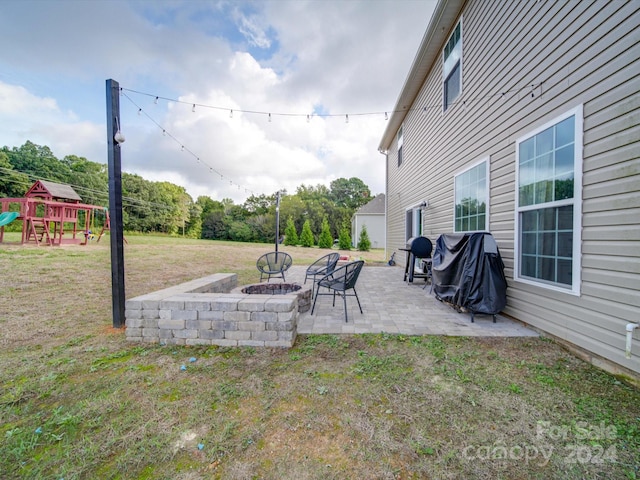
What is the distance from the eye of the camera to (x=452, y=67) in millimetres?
5434

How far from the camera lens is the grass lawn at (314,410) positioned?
1.34 meters

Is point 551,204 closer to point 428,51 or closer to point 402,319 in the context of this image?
point 402,319

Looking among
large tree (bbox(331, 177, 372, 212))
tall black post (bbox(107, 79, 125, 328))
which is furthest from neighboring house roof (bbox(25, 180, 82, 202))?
large tree (bbox(331, 177, 372, 212))

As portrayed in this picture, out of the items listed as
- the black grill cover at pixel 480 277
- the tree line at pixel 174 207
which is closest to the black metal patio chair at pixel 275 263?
the black grill cover at pixel 480 277

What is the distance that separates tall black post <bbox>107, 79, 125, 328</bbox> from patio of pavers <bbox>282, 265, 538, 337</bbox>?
227 cm

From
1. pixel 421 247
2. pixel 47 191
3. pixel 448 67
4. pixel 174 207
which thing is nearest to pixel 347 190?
pixel 174 207

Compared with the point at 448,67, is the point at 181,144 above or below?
below

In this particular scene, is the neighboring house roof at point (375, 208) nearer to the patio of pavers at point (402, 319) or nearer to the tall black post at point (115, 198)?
the patio of pavers at point (402, 319)

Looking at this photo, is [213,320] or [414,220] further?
[414,220]

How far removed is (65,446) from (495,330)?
4063 mm

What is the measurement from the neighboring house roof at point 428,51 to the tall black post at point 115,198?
5731mm

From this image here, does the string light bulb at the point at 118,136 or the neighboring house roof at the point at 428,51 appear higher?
the neighboring house roof at the point at 428,51

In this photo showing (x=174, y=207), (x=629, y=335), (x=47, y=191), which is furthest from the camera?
(x=174, y=207)

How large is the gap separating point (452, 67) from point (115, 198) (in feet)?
21.6
